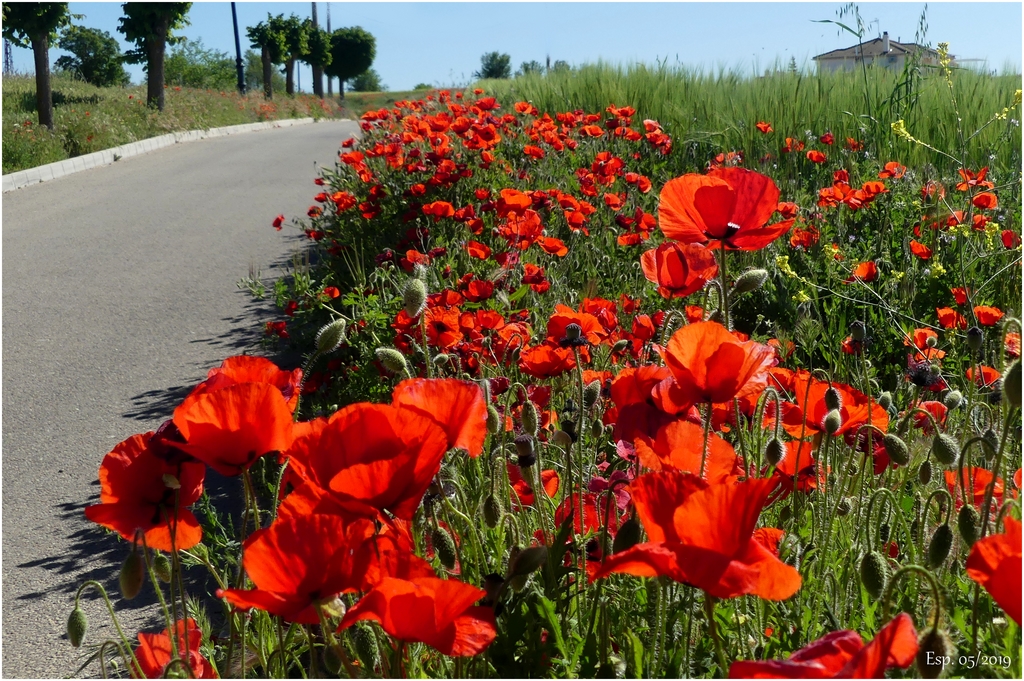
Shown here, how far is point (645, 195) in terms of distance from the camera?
Answer: 6.77m

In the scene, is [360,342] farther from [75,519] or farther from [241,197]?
Answer: [241,197]

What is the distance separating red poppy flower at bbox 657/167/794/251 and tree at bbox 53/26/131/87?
140 ft

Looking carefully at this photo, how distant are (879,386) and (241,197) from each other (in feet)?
28.4

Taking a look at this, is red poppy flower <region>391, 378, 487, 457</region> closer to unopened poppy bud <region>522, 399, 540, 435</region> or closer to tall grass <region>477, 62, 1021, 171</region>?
unopened poppy bud <region>522, 399, 540, 435</region>

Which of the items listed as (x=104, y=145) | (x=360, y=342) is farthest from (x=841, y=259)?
(x=104, y=145)

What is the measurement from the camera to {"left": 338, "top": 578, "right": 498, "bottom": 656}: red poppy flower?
84cm

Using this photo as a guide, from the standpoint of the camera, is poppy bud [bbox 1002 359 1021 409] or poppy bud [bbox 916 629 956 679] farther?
poppy bud [bbox 1002 359 1021 409]

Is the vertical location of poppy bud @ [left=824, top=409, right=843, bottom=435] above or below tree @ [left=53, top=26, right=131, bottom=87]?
below

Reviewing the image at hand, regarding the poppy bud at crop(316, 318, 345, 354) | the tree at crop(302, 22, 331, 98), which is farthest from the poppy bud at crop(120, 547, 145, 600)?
the tree at crop(302, 22, 331, 98)

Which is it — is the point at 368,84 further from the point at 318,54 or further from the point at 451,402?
the point at 451,402

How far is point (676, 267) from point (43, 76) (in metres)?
14.7

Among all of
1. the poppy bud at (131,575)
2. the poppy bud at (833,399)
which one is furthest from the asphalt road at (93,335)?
the poppy bud at (833,399)

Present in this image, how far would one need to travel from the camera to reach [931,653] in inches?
32.5

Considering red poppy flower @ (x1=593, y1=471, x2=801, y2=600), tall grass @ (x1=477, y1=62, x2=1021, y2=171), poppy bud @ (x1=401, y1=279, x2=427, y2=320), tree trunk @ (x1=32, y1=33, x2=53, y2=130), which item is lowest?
red poppy flower @ (x1=593, y1=471, x2=801, y2=600)
